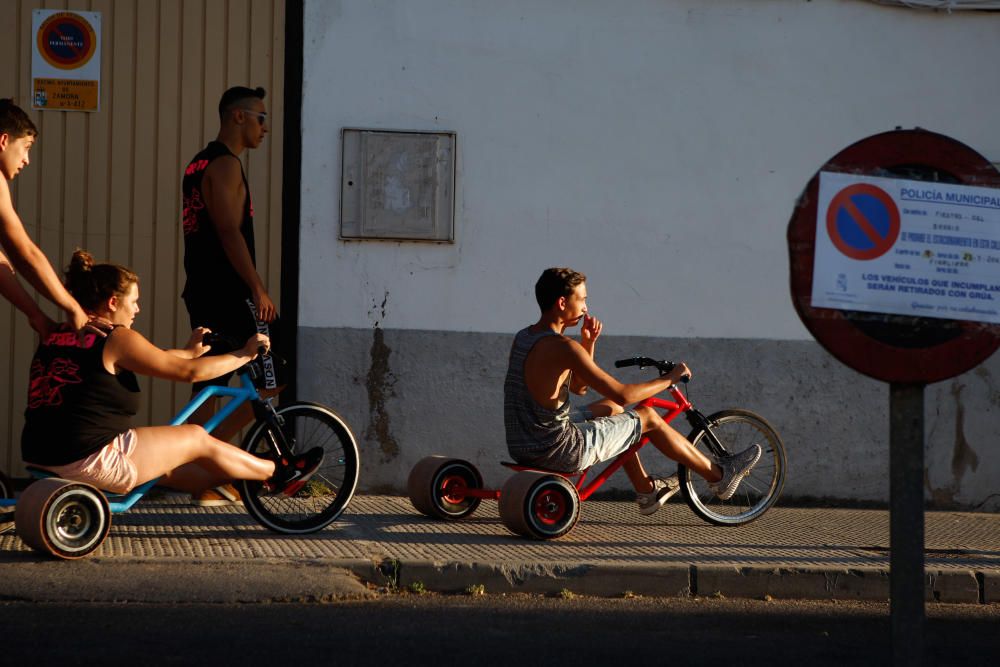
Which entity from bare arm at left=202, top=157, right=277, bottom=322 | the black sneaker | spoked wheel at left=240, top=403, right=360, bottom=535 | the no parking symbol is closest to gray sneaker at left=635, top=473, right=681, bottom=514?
spoked wheel at left=240, top=403, right=360, bottom=535

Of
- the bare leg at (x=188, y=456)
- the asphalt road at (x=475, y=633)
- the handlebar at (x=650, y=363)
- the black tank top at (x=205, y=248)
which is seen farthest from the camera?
the handlebar at (x=650, y=363)

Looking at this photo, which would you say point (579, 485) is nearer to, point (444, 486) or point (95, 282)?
point (444, 486)

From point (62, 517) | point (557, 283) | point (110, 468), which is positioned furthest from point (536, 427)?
point (62, 517)

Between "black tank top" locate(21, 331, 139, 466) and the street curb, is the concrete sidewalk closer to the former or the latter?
the street curb

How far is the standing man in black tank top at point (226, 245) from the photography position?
6352 mm

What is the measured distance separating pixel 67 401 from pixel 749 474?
380 centimetres

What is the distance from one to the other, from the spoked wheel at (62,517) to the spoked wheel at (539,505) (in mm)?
1919

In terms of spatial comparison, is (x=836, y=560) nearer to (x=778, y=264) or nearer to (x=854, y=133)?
(x=778, y=264)

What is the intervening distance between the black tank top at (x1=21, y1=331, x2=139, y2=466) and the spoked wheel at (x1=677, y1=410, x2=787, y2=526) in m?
3.17

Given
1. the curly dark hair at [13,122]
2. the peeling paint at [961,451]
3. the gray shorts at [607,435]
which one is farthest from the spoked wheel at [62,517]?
the peeling paint at [961,451]

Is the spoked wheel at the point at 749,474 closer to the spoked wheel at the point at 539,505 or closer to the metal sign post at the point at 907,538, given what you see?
the spoked wheel at the point at 539,505

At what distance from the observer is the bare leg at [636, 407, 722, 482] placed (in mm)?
6602

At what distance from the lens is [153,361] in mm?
5426

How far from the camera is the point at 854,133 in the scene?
8.21 meters
